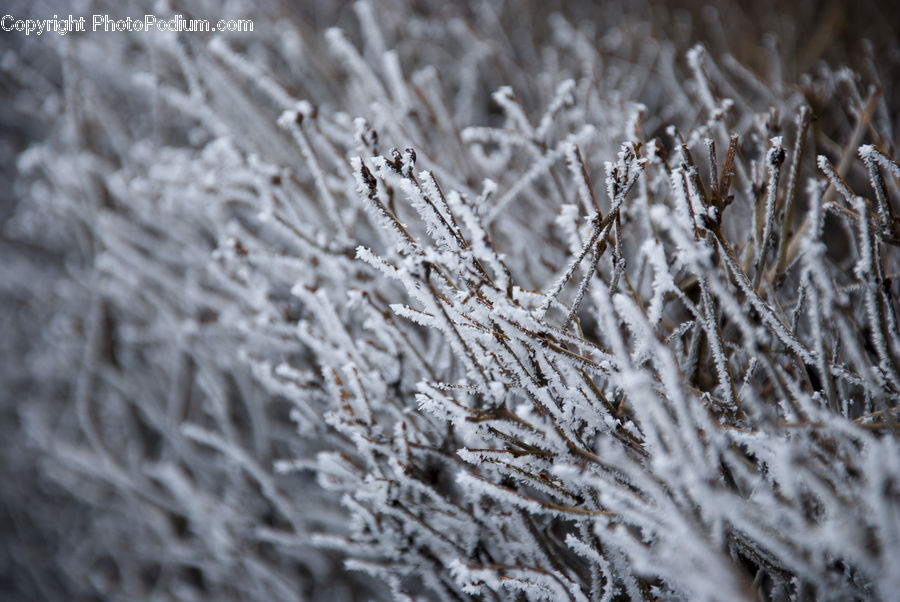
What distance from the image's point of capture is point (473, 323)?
114 cm

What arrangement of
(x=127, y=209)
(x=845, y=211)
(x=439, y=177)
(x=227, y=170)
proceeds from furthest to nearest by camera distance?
→ 1. (x=127, y=209)
2. (x=227, y=170)
3. (x=439, y=177)
4. (x=845, y=211)

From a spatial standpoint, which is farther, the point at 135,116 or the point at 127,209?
the point at 135,116

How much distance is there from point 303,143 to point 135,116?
310 cm

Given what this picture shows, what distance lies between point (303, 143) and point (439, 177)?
21.1 inches

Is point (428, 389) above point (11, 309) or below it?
above

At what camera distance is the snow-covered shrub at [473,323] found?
96 centimetres

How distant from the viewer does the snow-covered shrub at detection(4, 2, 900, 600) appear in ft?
3.14

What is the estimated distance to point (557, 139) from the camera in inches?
90.0

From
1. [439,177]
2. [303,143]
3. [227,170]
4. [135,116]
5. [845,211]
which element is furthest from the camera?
[135,116]

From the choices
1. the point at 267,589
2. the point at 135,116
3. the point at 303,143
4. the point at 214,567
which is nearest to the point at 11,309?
the point at 135,116

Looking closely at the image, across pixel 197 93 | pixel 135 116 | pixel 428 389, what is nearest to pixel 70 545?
pixel 135 116

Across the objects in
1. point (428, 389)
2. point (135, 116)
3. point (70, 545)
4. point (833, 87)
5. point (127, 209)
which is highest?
point (833, 87)

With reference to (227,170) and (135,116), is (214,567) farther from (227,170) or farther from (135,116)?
(135,116)

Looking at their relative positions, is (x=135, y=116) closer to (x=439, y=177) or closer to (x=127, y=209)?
(x=127, y=209)
